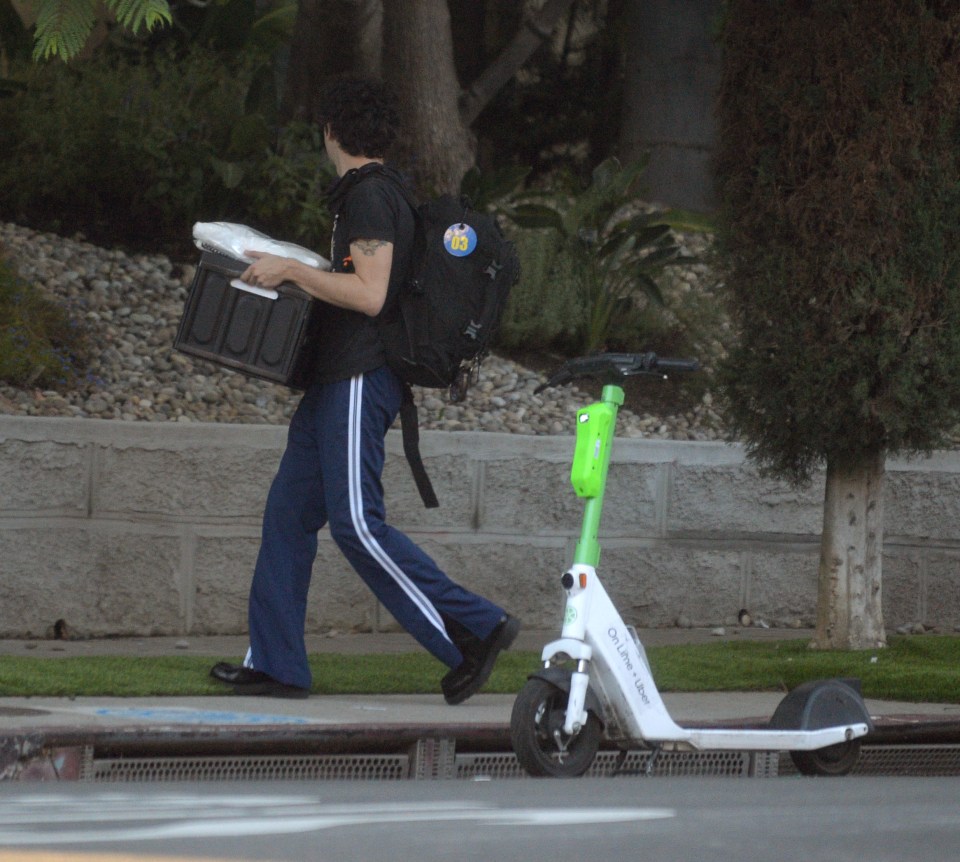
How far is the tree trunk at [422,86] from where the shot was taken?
974cm

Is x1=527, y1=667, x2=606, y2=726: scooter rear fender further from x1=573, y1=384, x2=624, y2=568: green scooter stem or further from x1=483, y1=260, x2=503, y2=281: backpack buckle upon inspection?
x1=483, y1=260, x2=503, y2=281: backpack buckle

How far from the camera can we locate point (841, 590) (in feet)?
23.5

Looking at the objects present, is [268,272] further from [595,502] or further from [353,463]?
[595,502]

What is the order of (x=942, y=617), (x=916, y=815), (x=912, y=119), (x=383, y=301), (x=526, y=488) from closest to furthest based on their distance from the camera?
(x=916, y=815) → (x=383, y=301) → (x=912, y=119) → (x=526, y=488) → (x=942, y=617)

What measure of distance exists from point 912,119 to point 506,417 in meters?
2.73

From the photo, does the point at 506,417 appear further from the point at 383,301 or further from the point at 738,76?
the point at 383,301

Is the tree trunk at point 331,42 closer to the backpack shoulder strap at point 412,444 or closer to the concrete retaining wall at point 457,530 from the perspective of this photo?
the concrete retaining wall at point 457,530

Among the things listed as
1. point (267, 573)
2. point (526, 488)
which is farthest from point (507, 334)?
point (267, 573)

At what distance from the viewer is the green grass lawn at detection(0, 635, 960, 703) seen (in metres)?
5.75

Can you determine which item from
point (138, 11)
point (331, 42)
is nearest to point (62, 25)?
point (138, 11)

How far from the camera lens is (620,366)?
15.6ft

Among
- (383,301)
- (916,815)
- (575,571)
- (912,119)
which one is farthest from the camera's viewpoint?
(912,119)

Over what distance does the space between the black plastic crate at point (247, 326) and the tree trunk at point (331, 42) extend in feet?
14.2

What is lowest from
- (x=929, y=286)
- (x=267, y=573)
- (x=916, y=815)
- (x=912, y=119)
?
(x=916, y=815)
